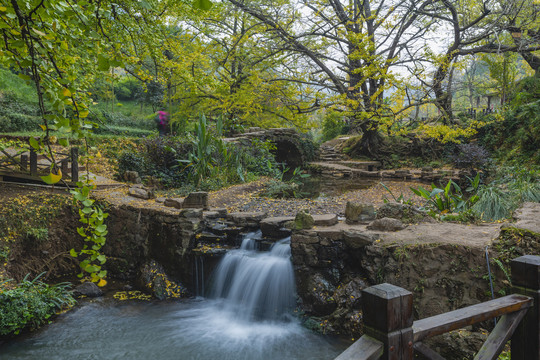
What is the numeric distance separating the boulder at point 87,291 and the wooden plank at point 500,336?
17.4ft

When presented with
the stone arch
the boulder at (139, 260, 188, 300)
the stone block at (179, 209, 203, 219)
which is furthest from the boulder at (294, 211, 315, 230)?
the stone arch

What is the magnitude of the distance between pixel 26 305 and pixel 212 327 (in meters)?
2.36

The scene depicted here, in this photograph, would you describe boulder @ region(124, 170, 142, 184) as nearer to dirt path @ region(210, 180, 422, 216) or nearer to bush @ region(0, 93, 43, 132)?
dirt path @ region(210, 180, 422, 216)

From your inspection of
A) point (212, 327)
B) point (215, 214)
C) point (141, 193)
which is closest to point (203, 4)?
point (212, 327)

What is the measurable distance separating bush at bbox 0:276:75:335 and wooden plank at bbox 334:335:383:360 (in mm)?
4421

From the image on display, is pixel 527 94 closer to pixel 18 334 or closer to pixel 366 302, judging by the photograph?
pixel 366 302

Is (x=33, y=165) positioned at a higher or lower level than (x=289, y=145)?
lower

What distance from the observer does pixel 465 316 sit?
1.75m

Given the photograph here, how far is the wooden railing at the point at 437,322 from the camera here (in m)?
1.41

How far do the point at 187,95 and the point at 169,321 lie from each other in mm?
9255

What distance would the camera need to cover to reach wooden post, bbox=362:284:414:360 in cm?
140

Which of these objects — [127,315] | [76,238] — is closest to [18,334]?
[127,315]

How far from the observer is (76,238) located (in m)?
6.38

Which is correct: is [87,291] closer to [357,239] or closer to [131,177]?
[131,177]
